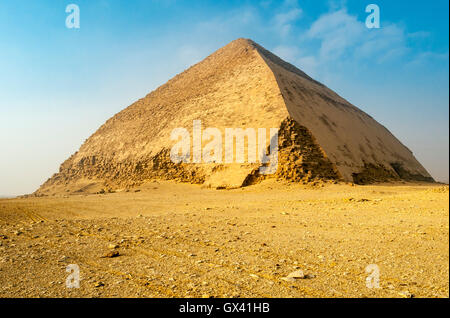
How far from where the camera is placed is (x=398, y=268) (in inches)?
129

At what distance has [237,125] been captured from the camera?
20422 millimetres

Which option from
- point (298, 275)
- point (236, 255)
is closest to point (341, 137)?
point (236, 255)

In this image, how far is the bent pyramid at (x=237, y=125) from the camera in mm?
17469

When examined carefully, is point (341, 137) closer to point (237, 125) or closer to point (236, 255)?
point (237, 125)

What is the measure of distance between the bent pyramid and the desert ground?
1003 centimetres

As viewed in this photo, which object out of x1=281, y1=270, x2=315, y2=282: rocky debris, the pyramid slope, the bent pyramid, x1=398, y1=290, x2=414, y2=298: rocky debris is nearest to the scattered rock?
x1=281, y1=270, x2=315, y2=282: rocky debris

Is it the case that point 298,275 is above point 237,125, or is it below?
below

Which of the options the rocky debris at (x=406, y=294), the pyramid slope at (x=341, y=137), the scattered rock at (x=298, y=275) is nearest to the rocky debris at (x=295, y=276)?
the scattered rock at (x=298, y=275)

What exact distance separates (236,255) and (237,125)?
1684cm

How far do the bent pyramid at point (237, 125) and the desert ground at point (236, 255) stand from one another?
10.0m

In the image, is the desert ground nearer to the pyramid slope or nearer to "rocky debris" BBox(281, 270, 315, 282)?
"rocky debris" BBox(281, 270, 315, 282)

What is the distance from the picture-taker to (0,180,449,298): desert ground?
9.45 feet
